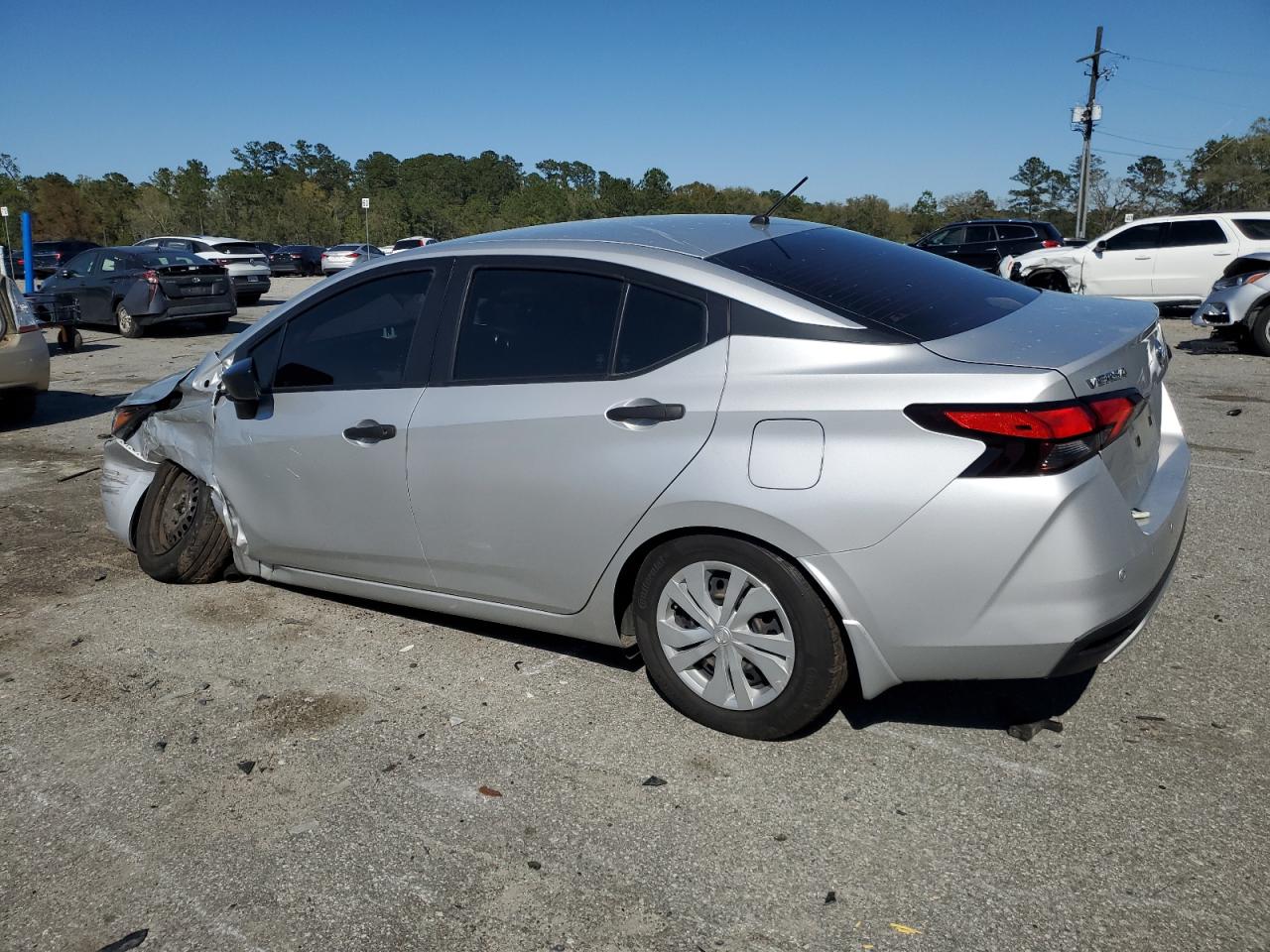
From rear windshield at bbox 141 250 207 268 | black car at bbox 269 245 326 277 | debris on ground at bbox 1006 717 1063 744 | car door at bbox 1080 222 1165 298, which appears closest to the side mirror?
debris on ground at bbox 1006 717 1063 744

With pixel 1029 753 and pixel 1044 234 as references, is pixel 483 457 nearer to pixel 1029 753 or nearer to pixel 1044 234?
pixel 1029 753

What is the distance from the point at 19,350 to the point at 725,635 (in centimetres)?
847

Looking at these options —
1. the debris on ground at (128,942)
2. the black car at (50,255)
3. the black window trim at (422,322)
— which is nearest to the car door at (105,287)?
the black car at (50,255)

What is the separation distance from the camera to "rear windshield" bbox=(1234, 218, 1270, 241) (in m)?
16.4

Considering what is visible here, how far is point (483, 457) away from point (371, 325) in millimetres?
918

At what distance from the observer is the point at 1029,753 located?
10.8ft

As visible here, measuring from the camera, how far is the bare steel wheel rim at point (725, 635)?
3248mm

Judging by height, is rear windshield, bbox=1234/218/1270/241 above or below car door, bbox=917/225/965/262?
below

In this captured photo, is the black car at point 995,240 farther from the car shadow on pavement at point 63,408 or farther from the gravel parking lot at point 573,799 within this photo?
the gravel parking lot at point 573,799

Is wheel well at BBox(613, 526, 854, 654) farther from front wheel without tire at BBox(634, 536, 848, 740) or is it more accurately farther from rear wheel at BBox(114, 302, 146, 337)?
rear wheel at BBox(114, 302, 146, 337)

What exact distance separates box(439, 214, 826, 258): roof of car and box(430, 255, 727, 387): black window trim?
14 cm

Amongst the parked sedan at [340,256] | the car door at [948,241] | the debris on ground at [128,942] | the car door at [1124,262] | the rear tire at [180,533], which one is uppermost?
the parked sedan at [340,256]

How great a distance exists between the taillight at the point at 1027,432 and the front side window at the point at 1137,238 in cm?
1646

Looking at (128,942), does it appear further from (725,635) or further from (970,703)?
(970,703)
